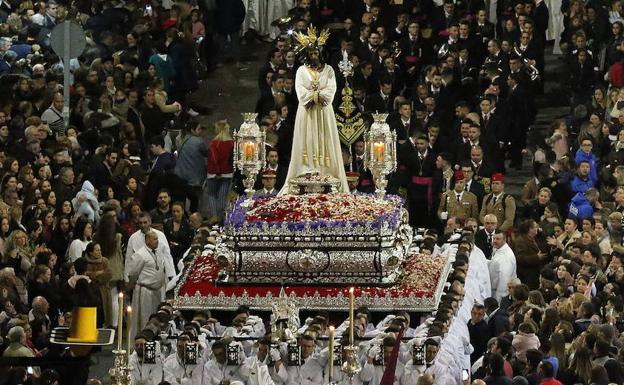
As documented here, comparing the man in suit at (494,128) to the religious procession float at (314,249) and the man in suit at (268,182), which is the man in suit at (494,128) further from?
the religious procession float at (314,249)

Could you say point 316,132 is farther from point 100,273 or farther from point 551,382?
point 551,382

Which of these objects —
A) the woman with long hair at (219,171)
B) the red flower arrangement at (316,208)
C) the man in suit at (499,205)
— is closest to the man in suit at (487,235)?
the man in suit at (499,205)

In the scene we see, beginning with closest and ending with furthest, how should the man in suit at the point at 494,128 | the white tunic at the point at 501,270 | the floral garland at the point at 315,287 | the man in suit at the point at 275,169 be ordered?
the floral garland at the point at 315,287 → the white tunic at the point at 501,270 → the man in suit at the point at 275,169 → the man in suit at the point at 494,128

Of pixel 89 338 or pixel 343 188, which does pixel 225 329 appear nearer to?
pixel 343 188

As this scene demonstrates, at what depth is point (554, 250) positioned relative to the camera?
31.8 m

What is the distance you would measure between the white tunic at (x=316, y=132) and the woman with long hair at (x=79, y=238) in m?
3.01

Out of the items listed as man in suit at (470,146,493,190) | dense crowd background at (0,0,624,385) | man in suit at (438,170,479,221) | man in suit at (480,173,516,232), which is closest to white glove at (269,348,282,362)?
dense crowd background at (0,0,624,385)

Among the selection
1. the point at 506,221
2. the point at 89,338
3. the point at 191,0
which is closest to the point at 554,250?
the point at 506,221

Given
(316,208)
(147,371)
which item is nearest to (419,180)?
(316,208)

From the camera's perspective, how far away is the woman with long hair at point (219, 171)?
34.9 metres

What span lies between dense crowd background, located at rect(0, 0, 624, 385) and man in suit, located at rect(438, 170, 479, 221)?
36mm

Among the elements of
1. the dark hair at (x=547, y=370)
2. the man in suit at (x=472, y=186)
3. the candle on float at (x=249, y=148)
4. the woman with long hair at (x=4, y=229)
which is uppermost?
the candle on float at (x=249, y=148)

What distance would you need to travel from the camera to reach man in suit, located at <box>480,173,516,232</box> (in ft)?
109

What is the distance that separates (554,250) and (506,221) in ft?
5.52
